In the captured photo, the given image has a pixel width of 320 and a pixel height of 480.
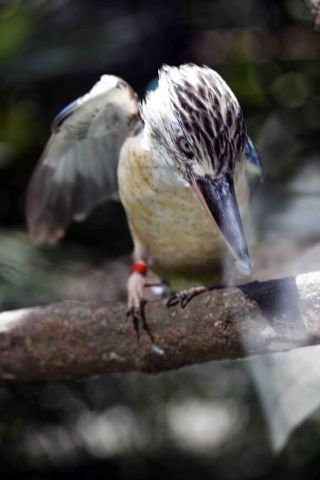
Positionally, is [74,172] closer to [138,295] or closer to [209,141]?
[138,295]

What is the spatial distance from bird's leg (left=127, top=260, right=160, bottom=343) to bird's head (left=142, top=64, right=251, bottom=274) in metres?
0.44

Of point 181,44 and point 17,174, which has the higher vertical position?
point 181,44

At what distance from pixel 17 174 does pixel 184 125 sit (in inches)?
56.5

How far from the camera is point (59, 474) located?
10.6ft

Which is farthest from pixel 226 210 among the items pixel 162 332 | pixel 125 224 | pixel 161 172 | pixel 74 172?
pixel 125 224

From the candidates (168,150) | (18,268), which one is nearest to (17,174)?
(18,268)

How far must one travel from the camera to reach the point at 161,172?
2.60 m

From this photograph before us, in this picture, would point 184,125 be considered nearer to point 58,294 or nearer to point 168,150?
point 168,150

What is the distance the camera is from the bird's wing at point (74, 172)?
3152 millimetres

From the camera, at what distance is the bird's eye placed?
2.36m

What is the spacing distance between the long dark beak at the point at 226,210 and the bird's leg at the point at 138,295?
0.45 m

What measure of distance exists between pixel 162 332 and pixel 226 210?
0.49m

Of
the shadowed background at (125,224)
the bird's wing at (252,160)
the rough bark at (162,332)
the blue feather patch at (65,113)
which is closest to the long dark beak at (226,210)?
the rough bark at (162,332)

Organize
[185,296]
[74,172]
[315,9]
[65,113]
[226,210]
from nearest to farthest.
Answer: [315,9] → [226,210] → [185,296] → [65,113] → [74,172]
